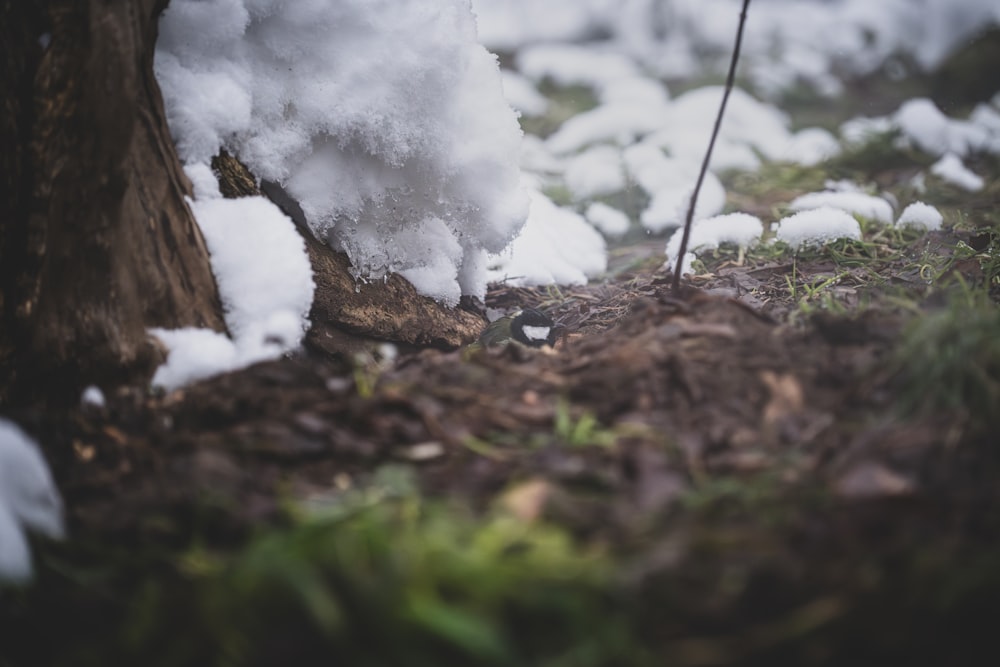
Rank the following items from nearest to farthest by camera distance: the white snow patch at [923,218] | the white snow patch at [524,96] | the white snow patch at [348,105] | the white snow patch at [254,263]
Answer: the white snow patch at [254,263]
the white snow patch at [348,105]
the white snow patch at [923,218]
the white snow patch at [524,96]

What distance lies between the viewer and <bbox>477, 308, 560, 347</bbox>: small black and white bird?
182cm

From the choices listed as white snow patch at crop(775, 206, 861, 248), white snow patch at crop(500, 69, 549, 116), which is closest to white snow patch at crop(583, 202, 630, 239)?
white snow patch at crop(775, 206, 861, 248)

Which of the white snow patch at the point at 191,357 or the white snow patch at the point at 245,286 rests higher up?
the white snow patch at the point at 245,286

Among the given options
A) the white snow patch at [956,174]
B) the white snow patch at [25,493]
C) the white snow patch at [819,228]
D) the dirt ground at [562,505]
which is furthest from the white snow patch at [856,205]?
the white snow patch at [25,493]

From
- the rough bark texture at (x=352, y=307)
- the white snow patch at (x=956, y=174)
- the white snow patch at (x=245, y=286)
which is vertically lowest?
the white snow patch at (x=245, y=286)

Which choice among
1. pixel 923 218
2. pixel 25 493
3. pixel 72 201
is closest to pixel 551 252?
pixel 923 218

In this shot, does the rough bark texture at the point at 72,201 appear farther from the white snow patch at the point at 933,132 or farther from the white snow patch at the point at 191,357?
the white snow patch at the point at 933,132

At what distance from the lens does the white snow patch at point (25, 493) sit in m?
0.87

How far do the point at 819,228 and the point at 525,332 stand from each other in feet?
3.71

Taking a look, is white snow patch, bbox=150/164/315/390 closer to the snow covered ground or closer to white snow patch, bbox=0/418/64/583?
the snow covered ground

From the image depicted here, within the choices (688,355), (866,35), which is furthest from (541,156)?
(866,35)

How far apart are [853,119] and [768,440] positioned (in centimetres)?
479

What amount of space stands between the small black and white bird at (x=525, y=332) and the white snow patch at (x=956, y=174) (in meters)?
2.48

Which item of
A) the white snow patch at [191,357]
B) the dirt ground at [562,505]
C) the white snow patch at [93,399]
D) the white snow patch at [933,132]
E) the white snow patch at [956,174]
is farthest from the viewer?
the white snow patch at [933,132]
